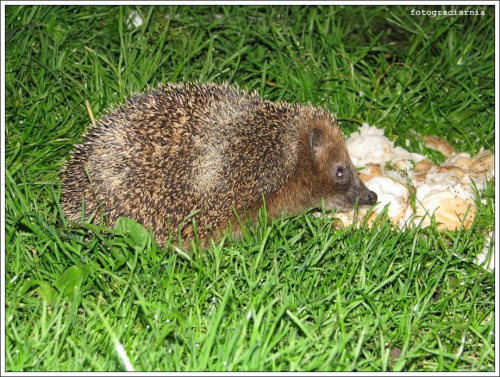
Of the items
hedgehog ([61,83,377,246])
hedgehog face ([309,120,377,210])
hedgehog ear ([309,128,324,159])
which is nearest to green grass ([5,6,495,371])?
hedgehog ([61,83,377,246])

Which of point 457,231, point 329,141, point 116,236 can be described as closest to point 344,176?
point 329,141

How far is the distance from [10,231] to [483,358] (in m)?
3.35

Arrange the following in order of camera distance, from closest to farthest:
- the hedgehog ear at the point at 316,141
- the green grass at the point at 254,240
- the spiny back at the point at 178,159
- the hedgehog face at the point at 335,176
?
1. the green grass at the point at 254,240
2. the spiny back at the point at 178,159
3. the hedgehog ear at the point at 316,141
4. the hedgehog face at the point at 335,176

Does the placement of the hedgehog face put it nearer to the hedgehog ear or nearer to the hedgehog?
the hedgehog ear

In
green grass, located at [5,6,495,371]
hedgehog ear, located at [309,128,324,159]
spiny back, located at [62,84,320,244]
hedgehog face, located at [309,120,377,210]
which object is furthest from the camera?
hedgehog face, located at [309,120,377,210]

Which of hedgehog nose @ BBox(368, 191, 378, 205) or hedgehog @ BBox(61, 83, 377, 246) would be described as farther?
hedgehog nose @ BBox(368, 191, 378, 205)

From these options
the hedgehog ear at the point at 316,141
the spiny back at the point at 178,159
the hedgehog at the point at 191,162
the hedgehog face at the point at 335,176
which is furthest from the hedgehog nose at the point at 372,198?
the spiny back at the point at 178,159

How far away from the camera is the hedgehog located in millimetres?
5230

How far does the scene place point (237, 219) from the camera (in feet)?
18.0

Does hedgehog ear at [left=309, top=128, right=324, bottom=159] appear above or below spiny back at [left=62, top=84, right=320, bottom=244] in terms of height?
above

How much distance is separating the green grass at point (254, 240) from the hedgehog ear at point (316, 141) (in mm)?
553

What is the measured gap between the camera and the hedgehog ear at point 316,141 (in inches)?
234

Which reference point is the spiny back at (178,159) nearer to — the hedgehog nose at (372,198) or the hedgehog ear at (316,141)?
the hedgehog ear at (316,141)

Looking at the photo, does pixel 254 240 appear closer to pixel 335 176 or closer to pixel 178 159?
pixel 178 159
